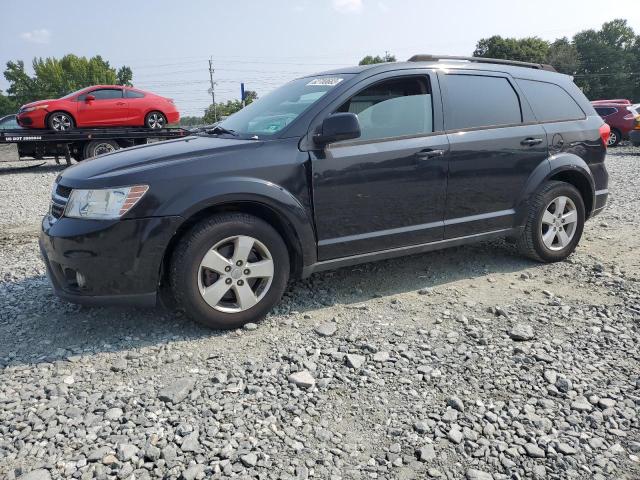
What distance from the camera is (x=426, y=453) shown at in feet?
7.62

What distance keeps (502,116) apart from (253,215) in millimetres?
2421

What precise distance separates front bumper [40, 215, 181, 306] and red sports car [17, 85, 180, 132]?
11.2 m

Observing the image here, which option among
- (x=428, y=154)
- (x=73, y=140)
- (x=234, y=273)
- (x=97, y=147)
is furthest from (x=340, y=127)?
(x=97, y=147)

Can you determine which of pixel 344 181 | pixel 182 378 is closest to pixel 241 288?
pixel 182 378

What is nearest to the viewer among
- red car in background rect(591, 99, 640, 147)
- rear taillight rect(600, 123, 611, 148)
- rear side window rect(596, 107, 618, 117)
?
rear taillight rect(600, 123, 611, 148)

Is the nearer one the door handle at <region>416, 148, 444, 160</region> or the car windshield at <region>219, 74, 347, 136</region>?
the car windshield at <region>219, 74, 347, 136</region>

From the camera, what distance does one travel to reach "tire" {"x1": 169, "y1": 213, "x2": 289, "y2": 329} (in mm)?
3352

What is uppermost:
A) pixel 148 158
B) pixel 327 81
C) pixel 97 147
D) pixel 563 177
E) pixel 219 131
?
pixel 327 81

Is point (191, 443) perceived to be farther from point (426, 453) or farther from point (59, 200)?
point (59, 200)

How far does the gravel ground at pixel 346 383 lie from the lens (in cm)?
230

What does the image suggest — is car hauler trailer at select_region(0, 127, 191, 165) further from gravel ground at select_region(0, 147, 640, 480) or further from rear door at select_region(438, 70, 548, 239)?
rear door at select_region(438, 70, 548, 239)

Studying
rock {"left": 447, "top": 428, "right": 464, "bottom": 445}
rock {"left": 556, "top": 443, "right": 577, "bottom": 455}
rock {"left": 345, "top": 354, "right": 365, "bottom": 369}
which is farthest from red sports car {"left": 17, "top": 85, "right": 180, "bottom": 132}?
rock {"left": 556, "top": 443, "right": 577, "bottom": 455}

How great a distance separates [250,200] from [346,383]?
4.41 ft

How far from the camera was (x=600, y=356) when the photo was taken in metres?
3.20
